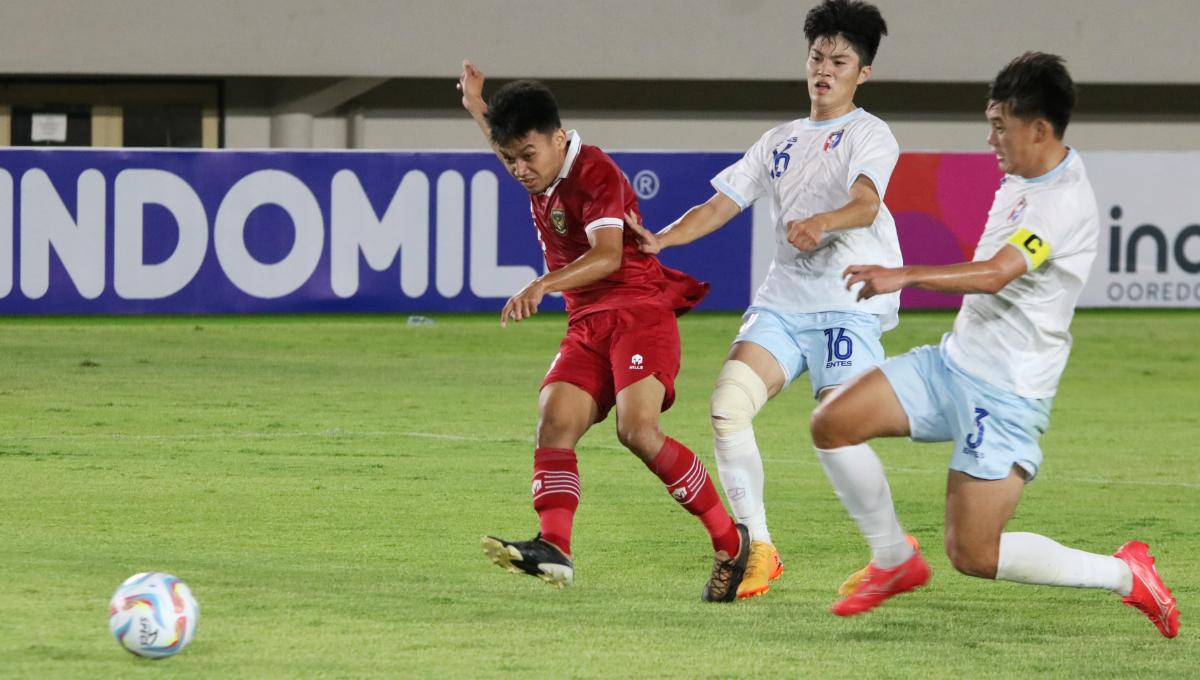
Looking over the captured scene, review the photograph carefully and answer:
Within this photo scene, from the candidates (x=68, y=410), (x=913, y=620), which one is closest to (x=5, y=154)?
(x=68, y=410)

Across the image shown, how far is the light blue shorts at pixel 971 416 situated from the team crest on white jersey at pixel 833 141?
1225 mm

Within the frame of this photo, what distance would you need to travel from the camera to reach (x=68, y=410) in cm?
1138

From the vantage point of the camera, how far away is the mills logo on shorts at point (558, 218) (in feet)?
21.3

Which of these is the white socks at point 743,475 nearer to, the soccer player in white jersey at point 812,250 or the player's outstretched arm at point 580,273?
the soccer player in white jersey at point 812,250

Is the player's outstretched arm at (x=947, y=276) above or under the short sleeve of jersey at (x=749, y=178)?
under

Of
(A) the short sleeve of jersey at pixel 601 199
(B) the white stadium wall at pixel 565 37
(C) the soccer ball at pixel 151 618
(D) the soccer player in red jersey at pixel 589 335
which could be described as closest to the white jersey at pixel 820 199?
(D) the soccer player in red jersey at pixel 589 335

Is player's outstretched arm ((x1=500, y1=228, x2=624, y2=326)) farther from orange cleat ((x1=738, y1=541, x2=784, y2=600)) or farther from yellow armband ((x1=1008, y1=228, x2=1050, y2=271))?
yellow armband ((x1=1008, y1=228, x2=1050, y2=271))

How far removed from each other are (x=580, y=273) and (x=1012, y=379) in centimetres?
149

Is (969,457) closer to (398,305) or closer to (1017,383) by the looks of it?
(1017,383)

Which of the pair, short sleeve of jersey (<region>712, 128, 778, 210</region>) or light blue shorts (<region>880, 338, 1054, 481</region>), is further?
short sleeve of jersey (<region>712, 128, 778, 210</region>)

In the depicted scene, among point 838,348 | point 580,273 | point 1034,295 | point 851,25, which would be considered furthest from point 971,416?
point 851,25

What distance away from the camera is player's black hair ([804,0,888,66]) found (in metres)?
6.78

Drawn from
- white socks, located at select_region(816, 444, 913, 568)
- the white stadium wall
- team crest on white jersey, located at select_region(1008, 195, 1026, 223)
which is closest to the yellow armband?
team crest on white jersey, located at select_region(1008, 195, 1026, 223)

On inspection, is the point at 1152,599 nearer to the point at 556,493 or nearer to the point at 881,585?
the point at 881,585
